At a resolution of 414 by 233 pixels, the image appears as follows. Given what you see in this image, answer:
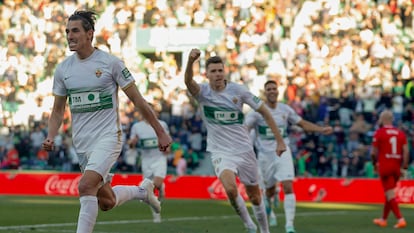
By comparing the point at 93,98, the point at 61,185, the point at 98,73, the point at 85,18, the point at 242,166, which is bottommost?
the point at 61,185

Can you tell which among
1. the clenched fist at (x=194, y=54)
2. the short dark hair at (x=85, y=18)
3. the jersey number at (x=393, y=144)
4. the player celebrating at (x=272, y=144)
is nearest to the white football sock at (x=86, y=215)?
the short dark hair at (x=85, y=18)

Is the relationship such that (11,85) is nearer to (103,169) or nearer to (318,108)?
(318,108)

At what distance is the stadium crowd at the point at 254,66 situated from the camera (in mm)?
30219

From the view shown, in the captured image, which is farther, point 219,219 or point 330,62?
point 330,62

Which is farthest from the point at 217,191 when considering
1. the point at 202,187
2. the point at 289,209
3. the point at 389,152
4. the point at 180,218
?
the point at 289,209

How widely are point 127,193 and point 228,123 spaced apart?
297 centimetres

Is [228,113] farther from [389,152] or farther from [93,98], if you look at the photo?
[389,152]

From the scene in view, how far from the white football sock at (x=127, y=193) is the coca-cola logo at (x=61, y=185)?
62.6 ft

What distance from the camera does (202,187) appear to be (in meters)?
28.8

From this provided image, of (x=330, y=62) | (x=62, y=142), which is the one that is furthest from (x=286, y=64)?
(x=62, y=142)

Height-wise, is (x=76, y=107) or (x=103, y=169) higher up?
(x=76, y=107)

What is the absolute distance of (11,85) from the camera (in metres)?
36.3

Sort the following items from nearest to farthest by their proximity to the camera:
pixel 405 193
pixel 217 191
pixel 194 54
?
pixel 194 54 → pixel 405 193 → pixel 217 191

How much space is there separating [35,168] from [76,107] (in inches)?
910
